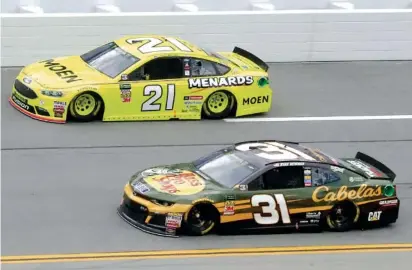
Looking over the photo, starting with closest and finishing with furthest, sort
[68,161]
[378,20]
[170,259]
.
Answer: [170,259] < [68,161] < [378,20]

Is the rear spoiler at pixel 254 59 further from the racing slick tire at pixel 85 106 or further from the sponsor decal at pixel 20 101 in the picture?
the sponsor decal at pixel 20 101

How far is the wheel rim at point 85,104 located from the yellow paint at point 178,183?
412 centimetres

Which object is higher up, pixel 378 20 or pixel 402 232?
pixel 378 20

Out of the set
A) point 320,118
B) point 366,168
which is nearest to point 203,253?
point 366,168

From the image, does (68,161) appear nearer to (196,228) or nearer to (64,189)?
(64,189)

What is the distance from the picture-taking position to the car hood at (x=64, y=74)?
17.2m

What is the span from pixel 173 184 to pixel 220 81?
5.24 meters

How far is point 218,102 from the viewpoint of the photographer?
18328 millimetres

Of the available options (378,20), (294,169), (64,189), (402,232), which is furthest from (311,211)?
(378,20)

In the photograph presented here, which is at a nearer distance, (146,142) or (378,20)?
(146,142)

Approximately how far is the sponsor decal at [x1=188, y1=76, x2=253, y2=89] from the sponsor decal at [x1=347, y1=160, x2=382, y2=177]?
408 cm

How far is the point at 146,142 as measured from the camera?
17000mm

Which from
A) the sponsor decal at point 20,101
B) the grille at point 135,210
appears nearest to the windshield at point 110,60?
the sponsor decal at point 20,101

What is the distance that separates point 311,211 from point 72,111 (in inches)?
213
